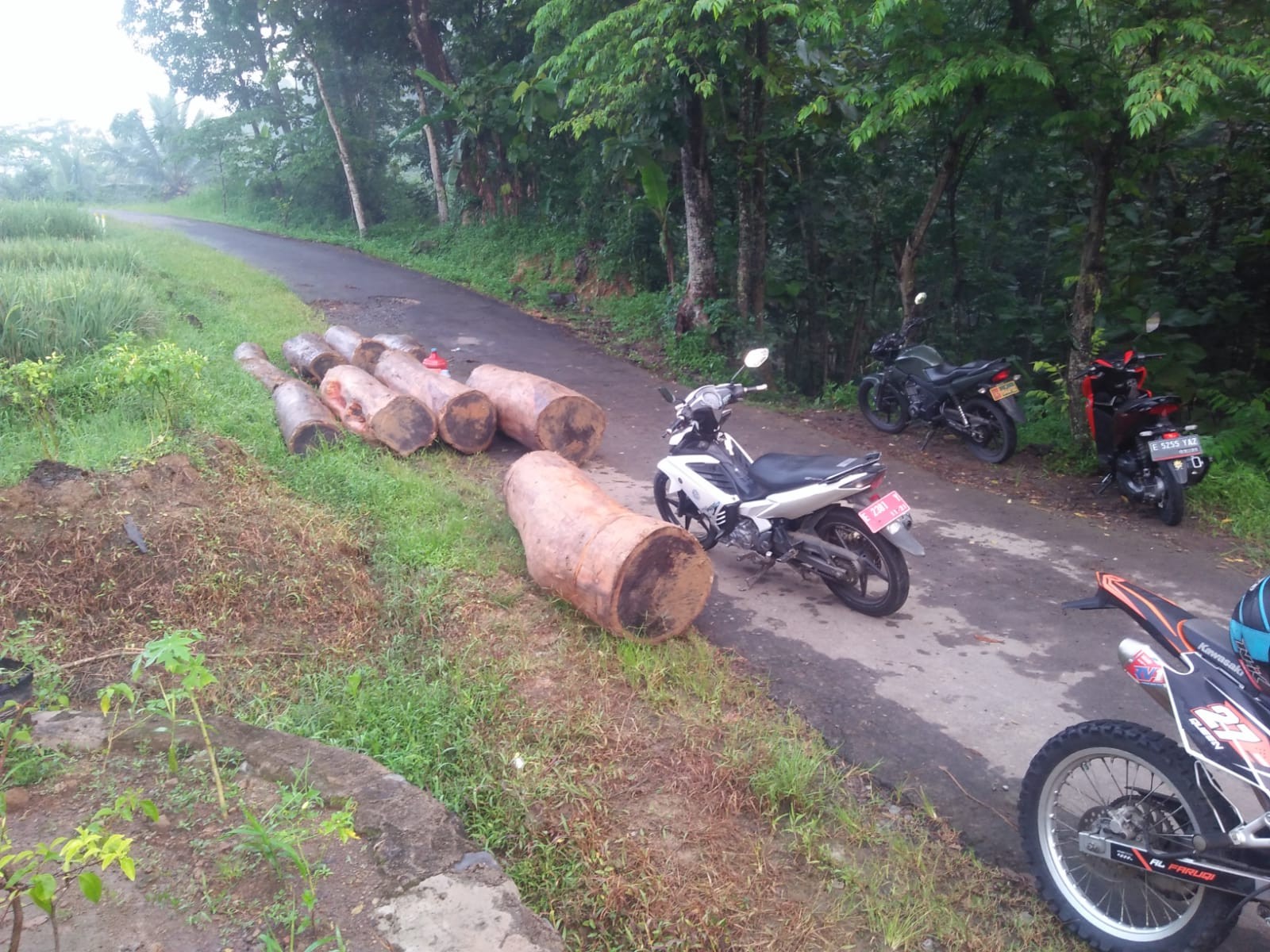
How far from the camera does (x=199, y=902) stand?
2.52m

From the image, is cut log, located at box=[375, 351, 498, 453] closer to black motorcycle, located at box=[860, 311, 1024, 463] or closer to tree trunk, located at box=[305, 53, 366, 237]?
black motorcycle, located at box=[860, 311, 1024, 463]

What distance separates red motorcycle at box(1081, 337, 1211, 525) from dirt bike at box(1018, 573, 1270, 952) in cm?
375

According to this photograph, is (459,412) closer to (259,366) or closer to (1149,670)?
(259,366)

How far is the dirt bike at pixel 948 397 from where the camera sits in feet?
24.8

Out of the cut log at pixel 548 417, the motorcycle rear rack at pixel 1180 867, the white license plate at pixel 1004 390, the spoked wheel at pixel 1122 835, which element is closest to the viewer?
the motorcycle rear rack at pixel 1180 867

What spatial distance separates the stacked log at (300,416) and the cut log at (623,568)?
9.19ft

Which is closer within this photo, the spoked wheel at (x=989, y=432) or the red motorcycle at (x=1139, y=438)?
the red motorcycle at (x=1139, y=438)

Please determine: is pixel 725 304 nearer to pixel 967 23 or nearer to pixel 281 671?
pixel 967 23

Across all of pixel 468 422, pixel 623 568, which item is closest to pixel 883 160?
Result: pixel 468 422

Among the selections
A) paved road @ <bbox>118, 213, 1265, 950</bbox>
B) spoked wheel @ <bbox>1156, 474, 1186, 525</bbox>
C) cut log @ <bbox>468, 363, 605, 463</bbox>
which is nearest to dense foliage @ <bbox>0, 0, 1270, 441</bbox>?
spoked wheel @ <bbox>1156, 474, 1186, 525</bbox>

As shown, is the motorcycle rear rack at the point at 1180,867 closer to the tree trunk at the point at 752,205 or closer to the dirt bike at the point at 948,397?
the dirt bike at the point at 948,397

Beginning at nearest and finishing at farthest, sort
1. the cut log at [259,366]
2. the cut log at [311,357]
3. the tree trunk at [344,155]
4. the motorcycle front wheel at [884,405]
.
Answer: the cut log at [259,366]
the motorcycle front wheel at [884,405]
the cut log at [311,357]
the tree trunk at [344,155]

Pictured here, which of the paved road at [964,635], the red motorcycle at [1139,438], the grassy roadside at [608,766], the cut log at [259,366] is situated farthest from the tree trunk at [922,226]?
the cut log at [259,366]

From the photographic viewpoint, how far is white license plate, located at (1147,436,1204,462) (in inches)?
240
